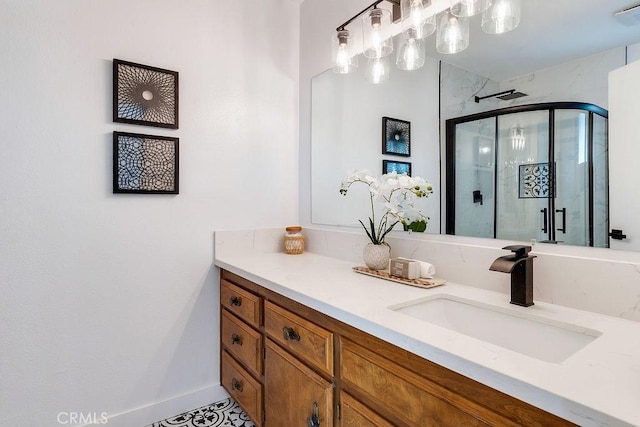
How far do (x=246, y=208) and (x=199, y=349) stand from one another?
83cm

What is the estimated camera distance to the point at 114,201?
1.70 metres

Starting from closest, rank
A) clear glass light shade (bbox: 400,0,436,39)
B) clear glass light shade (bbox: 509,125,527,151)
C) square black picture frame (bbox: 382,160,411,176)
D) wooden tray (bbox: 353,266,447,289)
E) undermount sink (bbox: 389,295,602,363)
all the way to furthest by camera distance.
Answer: undermount sink (bbox: 389,295,602,363), clear glass light shade (bbox: 509,125,527,151), wooden tray (bbox: 353,266,447,289), clear glass light shade (bbox: 400,0,436,39), square black picture frame (bbox: 382,160,411,176)

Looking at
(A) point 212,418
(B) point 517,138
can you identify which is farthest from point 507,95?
(A) point 212,418

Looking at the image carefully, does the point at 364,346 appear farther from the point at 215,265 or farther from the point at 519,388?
the point at 215,265

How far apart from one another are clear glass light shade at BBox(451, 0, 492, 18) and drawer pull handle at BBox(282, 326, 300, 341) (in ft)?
4.46

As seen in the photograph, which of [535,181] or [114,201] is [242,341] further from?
[535,181]

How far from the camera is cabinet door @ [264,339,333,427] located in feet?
3.77

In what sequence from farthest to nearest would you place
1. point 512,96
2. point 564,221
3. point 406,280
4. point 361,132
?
1. point 361,132
2. point 406,280
3. point 512,96
4. point 564,221

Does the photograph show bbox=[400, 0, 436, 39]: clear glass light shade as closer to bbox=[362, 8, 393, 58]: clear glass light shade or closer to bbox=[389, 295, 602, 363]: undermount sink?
bbox=[362, 8, 393, 58]: clear glass light shade

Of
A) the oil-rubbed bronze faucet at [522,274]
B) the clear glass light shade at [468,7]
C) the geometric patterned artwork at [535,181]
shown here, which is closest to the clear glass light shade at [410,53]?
the clear glass light shade at [468,7]

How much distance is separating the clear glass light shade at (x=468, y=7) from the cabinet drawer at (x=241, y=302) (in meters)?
1.42

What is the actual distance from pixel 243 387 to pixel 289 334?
624 mm

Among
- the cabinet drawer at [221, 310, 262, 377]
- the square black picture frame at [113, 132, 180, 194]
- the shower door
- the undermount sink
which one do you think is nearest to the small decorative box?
the undermount sink

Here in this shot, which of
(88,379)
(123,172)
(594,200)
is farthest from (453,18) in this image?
(88,379)
